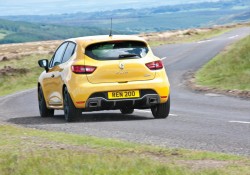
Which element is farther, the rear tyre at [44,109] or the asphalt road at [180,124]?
the rear tyre at [44,109]

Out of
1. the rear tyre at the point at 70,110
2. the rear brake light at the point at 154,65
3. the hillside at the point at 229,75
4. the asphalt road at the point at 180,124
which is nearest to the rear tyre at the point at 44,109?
the asphalt road at the point at 180,124

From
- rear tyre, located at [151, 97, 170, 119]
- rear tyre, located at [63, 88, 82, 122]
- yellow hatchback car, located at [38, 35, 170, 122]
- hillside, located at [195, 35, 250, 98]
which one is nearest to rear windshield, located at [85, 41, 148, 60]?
yellow hatchback car, located at [38, 35, 170, 122]

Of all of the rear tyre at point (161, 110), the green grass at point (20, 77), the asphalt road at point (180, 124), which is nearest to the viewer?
the asphalt road at point (180, 124)

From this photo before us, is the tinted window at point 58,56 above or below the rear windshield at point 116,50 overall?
below

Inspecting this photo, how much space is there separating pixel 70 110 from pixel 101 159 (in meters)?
7.09

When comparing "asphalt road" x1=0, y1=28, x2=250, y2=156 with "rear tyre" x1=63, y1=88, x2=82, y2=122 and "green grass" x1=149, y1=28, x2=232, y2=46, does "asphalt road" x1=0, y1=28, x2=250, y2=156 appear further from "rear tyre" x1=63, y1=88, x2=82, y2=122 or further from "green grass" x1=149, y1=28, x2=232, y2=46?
"green grass" x1=149, y1=28, x2=232, y2=46

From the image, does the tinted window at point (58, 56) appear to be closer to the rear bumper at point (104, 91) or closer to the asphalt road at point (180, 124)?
the asphalt road at point (180, 124)

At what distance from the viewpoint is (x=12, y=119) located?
62.6ft

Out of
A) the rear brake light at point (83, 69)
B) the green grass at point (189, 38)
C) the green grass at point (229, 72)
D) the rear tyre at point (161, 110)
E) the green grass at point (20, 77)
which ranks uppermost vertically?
the rear brake light at point (83, 69)

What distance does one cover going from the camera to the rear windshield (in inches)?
653

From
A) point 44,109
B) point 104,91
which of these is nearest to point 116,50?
point 104,91

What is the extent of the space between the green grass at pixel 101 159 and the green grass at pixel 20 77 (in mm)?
28791

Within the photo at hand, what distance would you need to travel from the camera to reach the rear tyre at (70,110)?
16.7m

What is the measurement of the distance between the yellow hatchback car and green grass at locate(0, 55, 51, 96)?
962 inches
